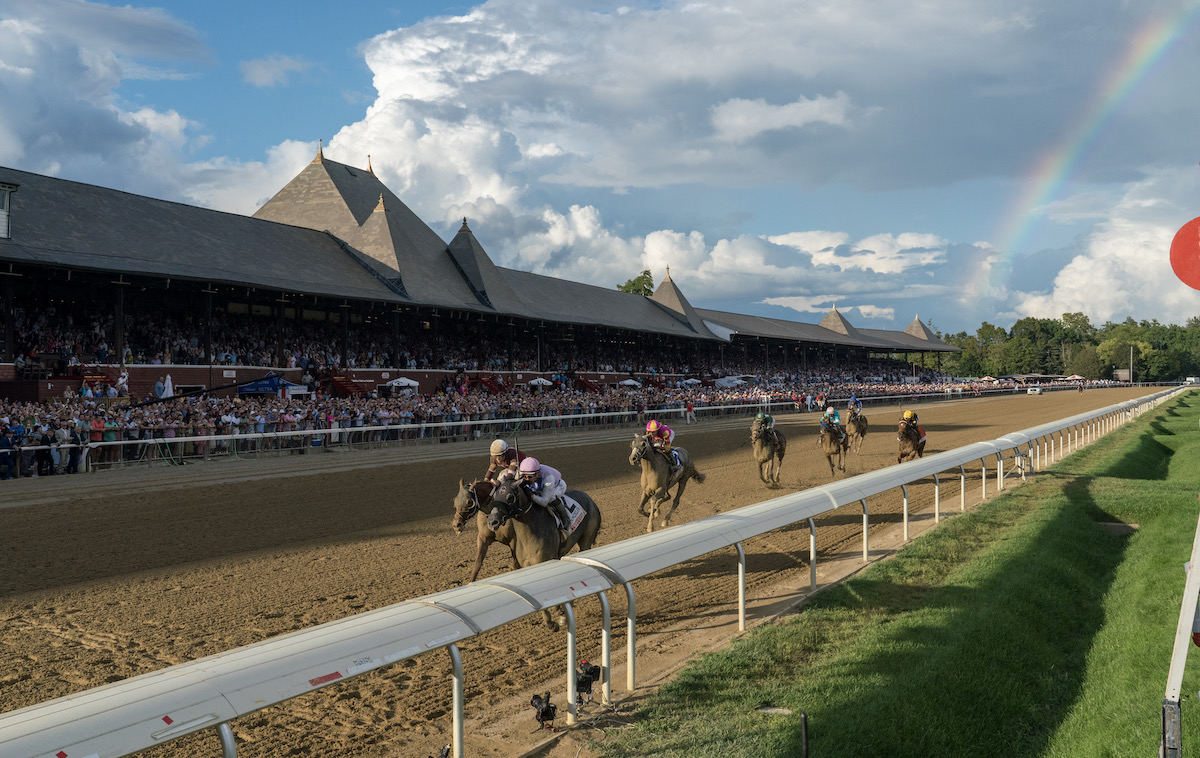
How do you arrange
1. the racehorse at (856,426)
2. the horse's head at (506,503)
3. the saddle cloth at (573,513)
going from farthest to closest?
the racehorse at (856,426) < the saddle cloth at (573,513) < the horse's head at (506,503)

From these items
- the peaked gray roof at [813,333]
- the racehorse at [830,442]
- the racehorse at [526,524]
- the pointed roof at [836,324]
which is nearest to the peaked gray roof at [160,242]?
the racehorse at [830,442]

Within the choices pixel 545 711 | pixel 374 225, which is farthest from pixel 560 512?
pixel 374 225

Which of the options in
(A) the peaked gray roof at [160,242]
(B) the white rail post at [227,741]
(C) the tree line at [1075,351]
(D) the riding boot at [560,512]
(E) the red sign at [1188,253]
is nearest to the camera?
(B) the white rail post at [227,741]

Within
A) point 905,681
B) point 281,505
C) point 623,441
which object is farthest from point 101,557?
point 623,441

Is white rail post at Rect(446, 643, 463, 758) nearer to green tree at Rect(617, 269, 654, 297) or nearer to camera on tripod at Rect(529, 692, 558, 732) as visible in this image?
camera on tripod at Rect(529, 692, 558, 732)

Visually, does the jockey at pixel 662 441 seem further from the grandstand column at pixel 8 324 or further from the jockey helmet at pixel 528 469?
the grandstand column at pixel 8 324

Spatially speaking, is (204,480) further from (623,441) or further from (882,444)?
(882,444)

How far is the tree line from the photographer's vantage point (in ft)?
364

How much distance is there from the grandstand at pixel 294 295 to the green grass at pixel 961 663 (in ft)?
67.0

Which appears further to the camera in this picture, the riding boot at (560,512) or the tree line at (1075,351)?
the tree line at (1075,351)

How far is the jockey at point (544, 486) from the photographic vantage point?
256 inches

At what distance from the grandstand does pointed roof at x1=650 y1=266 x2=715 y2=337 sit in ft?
1.59

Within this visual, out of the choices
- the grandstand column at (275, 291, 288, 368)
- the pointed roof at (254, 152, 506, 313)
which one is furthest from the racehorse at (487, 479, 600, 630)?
the pointed roof at (254, 152, 506, 313)

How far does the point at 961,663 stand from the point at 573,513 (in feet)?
10.9
